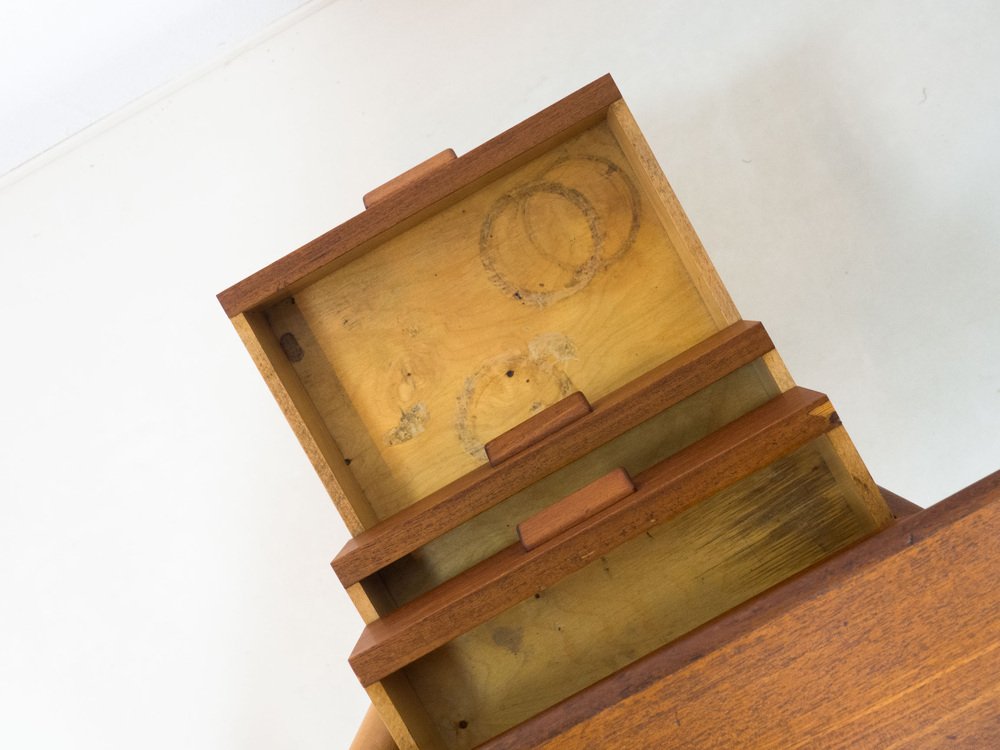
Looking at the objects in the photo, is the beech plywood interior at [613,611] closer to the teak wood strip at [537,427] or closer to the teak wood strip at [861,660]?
the teak wood strip at [537,427]

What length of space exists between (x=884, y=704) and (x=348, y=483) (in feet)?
2.17

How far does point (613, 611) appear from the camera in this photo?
4.03 feet

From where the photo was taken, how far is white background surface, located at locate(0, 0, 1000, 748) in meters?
1.75

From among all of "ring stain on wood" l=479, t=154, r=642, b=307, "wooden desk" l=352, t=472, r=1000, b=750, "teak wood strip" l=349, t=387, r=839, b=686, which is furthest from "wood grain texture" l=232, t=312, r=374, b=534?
"wooden desk" l=352, t=472, r=1000, b=750

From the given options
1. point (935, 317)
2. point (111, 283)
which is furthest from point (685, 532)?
point (111, 283)

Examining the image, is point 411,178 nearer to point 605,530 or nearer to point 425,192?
point 425,192

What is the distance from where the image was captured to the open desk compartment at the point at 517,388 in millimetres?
1191

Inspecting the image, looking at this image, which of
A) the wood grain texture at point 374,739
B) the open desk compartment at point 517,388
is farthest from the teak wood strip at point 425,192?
the wood grain texture at point 374,739

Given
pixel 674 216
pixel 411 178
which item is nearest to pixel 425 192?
pixel 411 178

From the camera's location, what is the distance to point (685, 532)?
4.00 feet

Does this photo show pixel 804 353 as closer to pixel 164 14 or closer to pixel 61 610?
pixel 164 14

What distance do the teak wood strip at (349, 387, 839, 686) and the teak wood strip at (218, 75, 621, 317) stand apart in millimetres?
406

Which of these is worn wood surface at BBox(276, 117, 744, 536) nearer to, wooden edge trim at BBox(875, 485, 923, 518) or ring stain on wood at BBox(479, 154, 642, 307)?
ring stain on wood at BBox(479, 154, 642, 307)

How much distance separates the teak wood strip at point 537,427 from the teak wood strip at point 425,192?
28 cm
